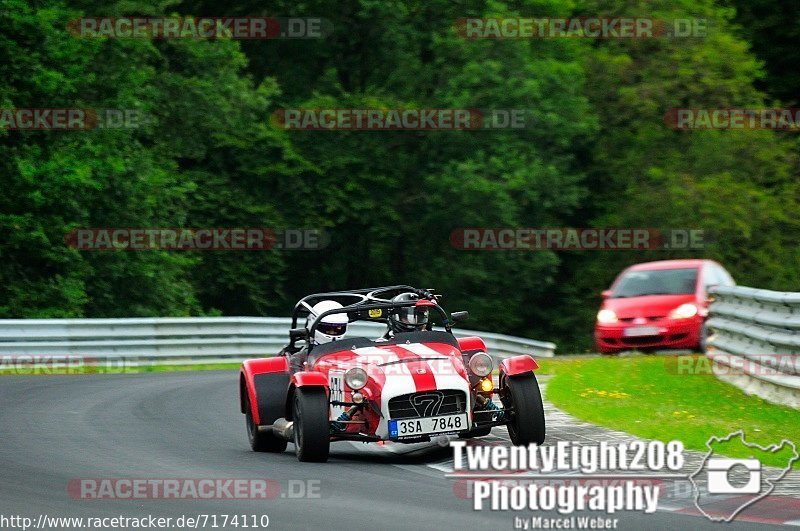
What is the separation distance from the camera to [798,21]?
5381 cm

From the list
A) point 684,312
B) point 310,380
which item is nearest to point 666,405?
point 310,380

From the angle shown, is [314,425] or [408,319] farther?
[408,319]

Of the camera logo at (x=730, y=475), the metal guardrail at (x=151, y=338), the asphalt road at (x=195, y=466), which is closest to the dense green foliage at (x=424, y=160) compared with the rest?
the metal guardrail at (x=151, y=338)

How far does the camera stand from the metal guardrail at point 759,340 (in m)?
14.8

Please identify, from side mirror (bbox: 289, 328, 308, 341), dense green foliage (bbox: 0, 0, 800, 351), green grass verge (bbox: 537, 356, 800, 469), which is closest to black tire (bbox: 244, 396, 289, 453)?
side mirror (bbox: 289, 328, 308, 341)

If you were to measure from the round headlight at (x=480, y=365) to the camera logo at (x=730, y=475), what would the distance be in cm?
196

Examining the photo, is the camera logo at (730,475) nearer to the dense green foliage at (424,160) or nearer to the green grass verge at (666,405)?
the green grass verge at (666,405)

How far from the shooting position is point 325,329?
12531 mm

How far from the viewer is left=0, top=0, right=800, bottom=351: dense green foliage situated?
3638 centimetres

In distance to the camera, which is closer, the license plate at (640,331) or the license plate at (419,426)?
the license plate at (419,426)

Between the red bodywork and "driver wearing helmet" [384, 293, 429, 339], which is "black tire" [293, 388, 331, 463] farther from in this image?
"driver wearing helmet" [384, 293, 429, 339]

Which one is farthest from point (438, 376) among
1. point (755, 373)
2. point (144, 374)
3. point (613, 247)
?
point (613, 247)

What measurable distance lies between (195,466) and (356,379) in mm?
1360

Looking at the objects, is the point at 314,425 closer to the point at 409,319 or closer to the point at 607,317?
the point at 409,319
